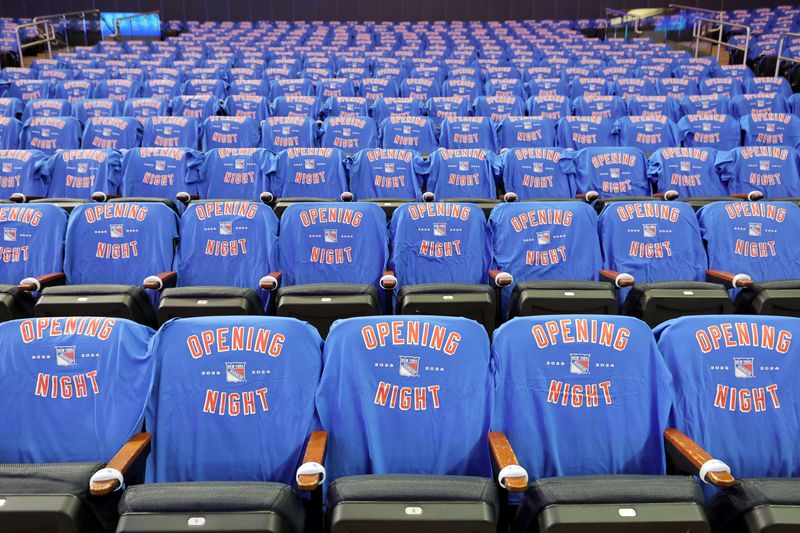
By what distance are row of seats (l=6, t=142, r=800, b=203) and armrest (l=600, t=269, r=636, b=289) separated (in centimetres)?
137

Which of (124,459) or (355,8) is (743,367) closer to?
(124,459)

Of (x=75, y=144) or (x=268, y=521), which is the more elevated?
(x=75, y=144)

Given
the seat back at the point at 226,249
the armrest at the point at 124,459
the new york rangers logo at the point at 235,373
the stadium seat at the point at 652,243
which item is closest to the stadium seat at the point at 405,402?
the new york rangers logo at the point at 235,373

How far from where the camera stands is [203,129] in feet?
16.0

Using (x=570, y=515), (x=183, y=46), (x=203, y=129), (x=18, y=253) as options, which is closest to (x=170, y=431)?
(x=570, y=515)

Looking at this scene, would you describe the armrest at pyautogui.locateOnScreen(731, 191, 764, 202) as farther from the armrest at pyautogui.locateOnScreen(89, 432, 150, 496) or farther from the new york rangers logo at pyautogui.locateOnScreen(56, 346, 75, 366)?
the new york rangers logo at pyautogui.locateOnScreen(56, 346, 75, 366)

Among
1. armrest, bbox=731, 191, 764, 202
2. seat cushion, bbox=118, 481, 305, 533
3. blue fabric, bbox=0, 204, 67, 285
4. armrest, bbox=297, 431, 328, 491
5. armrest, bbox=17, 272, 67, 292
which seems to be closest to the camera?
seat cushion, bbox=118, 481, 305, 533

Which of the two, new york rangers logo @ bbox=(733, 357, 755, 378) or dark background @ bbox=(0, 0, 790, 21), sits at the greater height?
dark background @ bbox=(0, 0, 790, 21)

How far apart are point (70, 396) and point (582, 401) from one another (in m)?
1.58

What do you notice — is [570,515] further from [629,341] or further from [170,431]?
[170,431]

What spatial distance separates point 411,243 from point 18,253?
200 centimetres

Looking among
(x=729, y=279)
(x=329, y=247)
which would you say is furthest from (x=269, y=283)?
(x=729, y=279)

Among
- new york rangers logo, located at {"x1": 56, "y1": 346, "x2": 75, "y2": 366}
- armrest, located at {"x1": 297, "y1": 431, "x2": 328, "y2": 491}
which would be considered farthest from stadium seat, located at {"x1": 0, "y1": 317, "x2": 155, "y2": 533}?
armrest, located at {"x1": 297, "y1": 431, "x2": 328, "y2": 491}

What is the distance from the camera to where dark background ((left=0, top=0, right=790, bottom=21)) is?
574 inches
